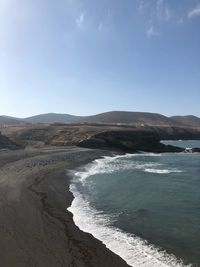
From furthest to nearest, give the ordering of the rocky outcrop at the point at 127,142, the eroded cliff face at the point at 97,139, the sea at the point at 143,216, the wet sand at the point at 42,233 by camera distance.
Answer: the eroded cliff face at the point at 97,139
the rocky outcrop at the point at 127,142
the sea at the point at 143,216
the wet sand at the point at 42,233

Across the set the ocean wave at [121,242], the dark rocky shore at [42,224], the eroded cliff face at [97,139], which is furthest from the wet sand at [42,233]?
the eroded cliff face at [97,139]

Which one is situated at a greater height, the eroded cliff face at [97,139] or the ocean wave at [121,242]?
the eroded cliff face at [97,139]

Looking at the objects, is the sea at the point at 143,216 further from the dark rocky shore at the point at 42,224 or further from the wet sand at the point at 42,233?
the dark rocky shore at the point at 42,224

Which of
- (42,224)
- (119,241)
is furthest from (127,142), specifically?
(119,241)

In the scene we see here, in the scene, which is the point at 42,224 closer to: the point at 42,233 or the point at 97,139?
the point at 42,233

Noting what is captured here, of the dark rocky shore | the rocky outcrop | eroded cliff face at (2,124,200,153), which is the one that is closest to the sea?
the dark rocky shore

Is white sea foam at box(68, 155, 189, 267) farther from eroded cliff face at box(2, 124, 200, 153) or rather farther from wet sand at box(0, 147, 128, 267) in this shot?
eroded cliff face at box(2, 124, 200, 153)

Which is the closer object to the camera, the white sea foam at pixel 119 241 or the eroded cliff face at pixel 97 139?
the white sea foam at pixel 119 241
